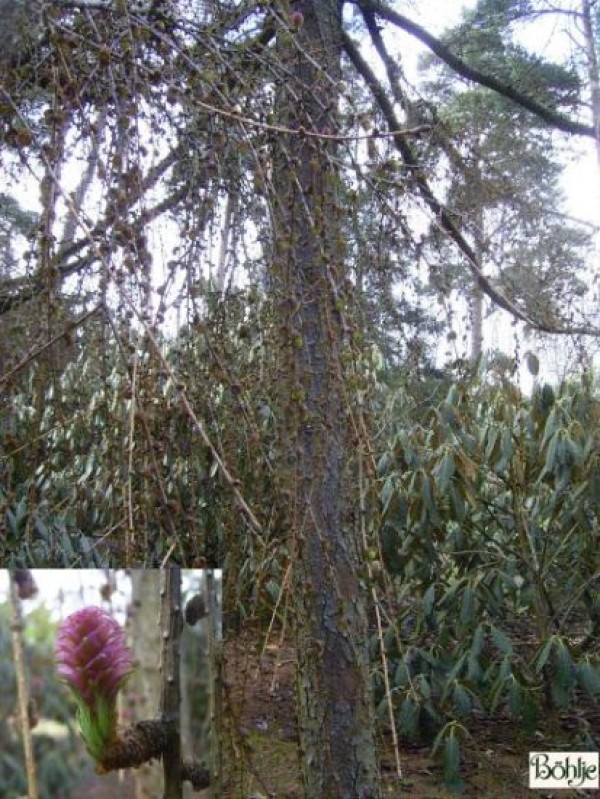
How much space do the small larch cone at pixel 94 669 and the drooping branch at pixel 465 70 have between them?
6.77 ft

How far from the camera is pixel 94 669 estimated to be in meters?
0.94

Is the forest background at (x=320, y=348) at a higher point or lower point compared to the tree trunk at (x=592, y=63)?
lower

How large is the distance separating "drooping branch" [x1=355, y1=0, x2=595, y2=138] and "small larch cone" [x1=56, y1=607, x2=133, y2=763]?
2.06 meters

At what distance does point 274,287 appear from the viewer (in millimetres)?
1410

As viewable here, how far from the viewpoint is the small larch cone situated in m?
0.93

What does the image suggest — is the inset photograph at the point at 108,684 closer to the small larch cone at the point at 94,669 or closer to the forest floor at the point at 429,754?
the small larch cone at the point at 94,669

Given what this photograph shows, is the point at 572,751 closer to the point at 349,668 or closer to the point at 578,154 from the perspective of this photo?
the point at 349,668

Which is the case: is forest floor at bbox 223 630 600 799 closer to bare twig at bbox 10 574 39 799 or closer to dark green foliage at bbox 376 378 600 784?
dark green foliage at bbox 376 378 600 784

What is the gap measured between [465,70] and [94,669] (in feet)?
7.57

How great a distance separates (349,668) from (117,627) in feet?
2.67

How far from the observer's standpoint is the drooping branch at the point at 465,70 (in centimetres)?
250

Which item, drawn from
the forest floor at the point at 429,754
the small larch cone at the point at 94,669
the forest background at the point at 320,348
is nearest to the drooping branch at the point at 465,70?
the forest background at the point at 320,348

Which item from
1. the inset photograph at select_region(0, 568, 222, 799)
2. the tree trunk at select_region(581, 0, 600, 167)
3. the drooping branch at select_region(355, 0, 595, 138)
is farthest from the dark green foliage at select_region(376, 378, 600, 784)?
Result: the inset photograph at select_region(0, 568, 222, 799)

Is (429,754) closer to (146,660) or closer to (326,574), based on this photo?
(326,574)
